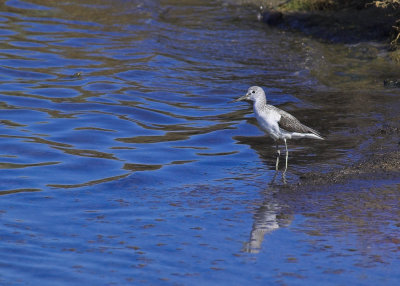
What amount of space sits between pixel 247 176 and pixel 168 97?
472 centimetres

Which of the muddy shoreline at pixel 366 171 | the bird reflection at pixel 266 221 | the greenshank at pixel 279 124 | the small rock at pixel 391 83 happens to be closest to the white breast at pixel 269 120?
the greenshank at pixel 279 124

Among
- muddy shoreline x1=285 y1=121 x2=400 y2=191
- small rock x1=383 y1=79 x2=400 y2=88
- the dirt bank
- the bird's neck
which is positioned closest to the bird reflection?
muddy shoreline x1=285 y1=121 x2=400 y2=191

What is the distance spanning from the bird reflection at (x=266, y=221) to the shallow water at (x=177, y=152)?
27 millimetres

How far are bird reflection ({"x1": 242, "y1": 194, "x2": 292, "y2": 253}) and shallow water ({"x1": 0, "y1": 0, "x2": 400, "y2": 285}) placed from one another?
3 cm

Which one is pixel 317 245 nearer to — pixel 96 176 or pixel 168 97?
pixel 96 176

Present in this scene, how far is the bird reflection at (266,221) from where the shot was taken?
288 inches

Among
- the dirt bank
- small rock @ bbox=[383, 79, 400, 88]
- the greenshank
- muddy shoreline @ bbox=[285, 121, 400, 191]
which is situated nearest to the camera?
muddy shoreline @ bbox=[285, 121, 400, 191]

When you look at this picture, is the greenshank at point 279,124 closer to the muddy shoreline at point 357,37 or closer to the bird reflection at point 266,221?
the muddy shoreline at point 357,37

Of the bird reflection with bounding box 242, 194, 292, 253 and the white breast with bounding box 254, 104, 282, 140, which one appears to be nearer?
the bird reflection with bounding box 242, 194, 292, 253

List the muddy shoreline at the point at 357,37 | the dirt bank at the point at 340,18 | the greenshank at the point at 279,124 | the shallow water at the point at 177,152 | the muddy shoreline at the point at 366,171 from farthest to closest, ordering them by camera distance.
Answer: the dirt bank at the point at 340,18
the greenshank at the point at 279,124
the muddy shoreline at the point at 357,37
the muddy shoreline at the point at 366,171
the shallow water at the point at 177,152

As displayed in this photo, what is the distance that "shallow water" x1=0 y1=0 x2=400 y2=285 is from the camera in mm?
6949

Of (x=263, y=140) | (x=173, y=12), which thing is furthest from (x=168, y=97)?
(x=173, y=12)

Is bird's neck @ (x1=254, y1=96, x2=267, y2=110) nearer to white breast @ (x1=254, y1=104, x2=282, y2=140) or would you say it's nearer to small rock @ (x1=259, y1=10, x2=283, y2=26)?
white breast @ (x1=254, y1=104, x2=282, y2=140)

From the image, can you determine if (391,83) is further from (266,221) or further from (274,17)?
(266,221)
